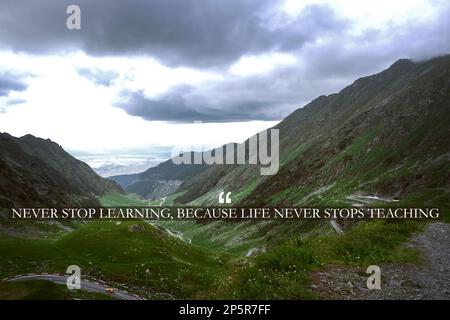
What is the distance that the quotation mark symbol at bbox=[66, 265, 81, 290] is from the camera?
1997 inches

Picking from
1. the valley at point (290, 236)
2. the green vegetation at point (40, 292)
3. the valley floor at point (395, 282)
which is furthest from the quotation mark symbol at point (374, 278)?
the green vegetation at point (40, 292)

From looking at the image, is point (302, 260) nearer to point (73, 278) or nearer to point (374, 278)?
point (374, 278)

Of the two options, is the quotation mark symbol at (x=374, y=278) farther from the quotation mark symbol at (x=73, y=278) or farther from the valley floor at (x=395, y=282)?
the quotation mark symbol at (x=73, y=278)

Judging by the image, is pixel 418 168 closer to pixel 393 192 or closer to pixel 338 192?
pixel 393 192

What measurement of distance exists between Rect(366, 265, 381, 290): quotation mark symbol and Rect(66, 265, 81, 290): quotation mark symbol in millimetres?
38209

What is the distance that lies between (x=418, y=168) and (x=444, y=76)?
90530mm

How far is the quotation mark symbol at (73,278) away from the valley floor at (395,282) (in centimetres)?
3776

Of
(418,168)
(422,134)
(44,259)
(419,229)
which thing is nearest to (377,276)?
(419,229)

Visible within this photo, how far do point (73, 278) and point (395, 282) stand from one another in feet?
145

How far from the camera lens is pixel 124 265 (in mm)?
66188

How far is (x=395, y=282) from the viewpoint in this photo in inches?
802

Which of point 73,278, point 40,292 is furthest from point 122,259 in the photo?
point 40,292

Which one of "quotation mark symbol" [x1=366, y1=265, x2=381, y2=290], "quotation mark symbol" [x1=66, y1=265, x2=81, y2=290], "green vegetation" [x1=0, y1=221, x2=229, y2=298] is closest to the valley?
"green vegetation" [x1=0, y1=221, x2=229, y2=298]

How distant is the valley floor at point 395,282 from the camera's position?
18.3 meters
